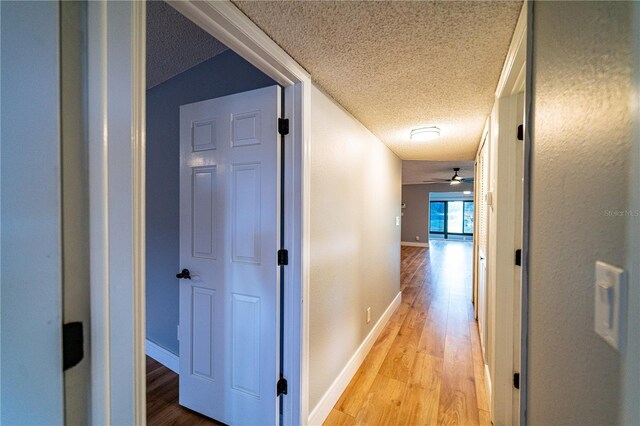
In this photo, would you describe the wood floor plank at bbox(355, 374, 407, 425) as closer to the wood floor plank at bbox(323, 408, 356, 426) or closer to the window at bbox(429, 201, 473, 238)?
the wood floor plank at bbox(323, 408, 356, 426)

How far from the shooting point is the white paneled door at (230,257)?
1447 mm

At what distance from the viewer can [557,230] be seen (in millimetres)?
659

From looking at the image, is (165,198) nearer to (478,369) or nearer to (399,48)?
(399,48)

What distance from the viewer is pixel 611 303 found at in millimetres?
A: 439

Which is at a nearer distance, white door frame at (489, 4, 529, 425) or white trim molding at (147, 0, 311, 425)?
white trim molding at (147, 0, 311, 425)

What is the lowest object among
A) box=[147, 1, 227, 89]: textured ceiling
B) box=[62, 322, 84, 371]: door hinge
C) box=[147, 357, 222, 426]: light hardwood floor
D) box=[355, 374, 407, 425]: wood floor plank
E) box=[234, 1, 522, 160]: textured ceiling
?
box=[355, 374, 407, 425]: wood floor plank

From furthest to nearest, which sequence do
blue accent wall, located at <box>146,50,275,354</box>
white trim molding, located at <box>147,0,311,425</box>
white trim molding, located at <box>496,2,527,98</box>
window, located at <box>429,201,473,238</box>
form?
1. window, located at <box>429,201,473,238</box>
2. blue accent wall, located at <box>146,50,275,354</box>
3. white trim molding, located at <box>147,0,311,425</box>
4. white trim molding, located at <box>496,2,527,98</box>

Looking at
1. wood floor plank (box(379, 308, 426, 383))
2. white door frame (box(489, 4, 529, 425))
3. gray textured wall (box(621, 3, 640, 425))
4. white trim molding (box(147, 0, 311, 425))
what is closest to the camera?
gray textured wall (box(621, 3, 640, 425))

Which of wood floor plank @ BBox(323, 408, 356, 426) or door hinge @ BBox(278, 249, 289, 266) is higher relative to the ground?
door hinge @ BBox(278, 249, 289, 266)

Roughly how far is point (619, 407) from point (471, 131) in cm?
261

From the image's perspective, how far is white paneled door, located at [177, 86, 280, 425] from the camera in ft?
4.75

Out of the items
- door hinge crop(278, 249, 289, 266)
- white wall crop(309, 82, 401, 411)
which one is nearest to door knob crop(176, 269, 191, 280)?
door hinge crop(278, 249, 289, 266)

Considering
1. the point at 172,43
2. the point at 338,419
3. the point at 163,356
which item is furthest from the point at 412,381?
the point at 172,43

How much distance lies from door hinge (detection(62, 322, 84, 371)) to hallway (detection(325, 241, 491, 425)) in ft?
5.35
